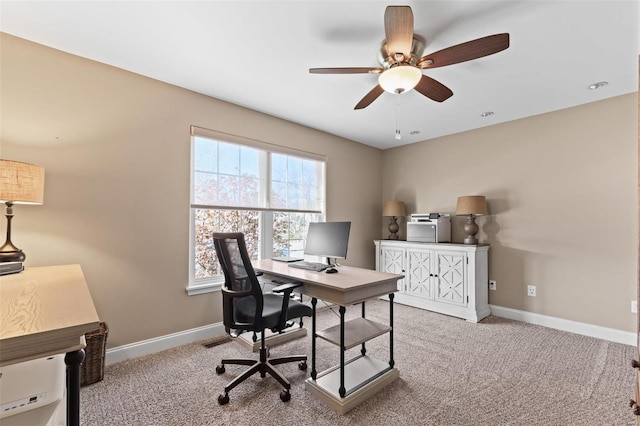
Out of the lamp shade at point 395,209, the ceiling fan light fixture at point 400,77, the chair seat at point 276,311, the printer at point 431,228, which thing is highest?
the ceiling fan light fixture at point 400,77

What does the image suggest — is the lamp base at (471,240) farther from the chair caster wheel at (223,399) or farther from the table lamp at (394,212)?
the chair caster wheel at (223,399)

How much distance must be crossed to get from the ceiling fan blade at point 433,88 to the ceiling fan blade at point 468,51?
186 millimetres

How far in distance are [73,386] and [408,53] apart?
234cm

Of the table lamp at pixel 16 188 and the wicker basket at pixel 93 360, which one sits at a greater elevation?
the table lamp at pixel 16 188

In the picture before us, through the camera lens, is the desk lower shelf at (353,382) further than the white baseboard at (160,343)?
No

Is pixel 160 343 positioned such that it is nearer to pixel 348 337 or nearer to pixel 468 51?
pixel 348 337

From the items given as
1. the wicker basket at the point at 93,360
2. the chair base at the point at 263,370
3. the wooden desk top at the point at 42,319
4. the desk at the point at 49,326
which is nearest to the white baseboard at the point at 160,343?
the wicker basket at the point at 93,360

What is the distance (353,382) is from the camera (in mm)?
2014

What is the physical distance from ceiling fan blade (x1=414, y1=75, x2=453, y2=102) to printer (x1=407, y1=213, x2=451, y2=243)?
6.49 ft

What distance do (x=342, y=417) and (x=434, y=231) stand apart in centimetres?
280

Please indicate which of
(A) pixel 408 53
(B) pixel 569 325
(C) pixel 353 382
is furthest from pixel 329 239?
(B) pixel 569 325

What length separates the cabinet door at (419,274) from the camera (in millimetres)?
3900

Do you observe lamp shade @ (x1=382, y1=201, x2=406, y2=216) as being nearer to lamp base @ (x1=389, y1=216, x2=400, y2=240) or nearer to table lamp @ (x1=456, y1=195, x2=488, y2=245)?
lamp base @ (x1=389, y1=216, x2=400, y2=240)

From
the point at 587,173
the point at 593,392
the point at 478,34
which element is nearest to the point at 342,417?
the point at 593,392
